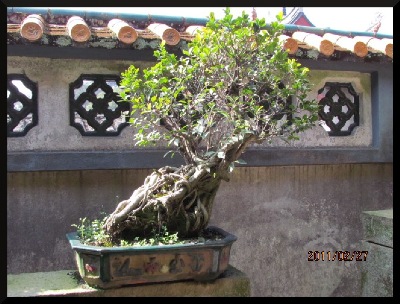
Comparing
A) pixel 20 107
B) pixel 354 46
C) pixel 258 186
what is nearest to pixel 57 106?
pixel 20 107

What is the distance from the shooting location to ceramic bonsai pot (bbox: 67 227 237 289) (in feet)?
8.90

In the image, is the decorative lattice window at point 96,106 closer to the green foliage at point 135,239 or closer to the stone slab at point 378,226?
the green foliage at point 135,239

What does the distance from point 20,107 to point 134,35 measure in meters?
1.21

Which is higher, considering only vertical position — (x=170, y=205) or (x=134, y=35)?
(x=134, y=35)

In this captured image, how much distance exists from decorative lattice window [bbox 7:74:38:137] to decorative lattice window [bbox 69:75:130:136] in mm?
314

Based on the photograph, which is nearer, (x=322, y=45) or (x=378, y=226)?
A: (x=322, y=45)

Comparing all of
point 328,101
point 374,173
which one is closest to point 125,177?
point 328,101

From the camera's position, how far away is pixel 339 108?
463cm

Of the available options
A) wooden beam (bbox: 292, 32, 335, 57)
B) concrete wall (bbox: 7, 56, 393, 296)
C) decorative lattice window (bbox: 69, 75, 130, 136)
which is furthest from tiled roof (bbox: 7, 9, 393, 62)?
decorative lattice window (bbox: 69, 75, 130, 136)

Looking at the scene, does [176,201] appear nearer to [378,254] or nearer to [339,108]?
[339,108]

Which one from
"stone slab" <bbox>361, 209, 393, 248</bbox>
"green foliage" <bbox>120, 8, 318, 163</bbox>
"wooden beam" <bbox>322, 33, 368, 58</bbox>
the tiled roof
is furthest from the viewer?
"stone slab" <bbox>361, 209, 393, 248</bbox>
